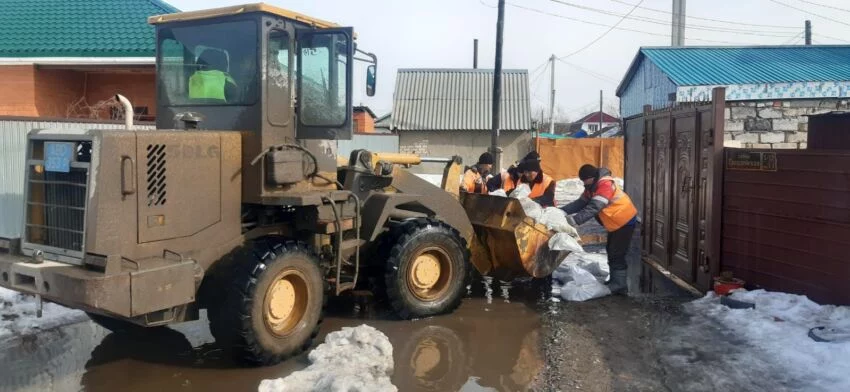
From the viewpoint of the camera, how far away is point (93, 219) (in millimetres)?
4527

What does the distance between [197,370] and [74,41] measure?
411 inches

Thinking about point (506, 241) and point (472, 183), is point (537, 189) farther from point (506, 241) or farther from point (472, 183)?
point (506, 241)

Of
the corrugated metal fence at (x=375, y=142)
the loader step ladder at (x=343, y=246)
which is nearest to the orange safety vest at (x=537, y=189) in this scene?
the loader step ladder at (x=343, y=246)

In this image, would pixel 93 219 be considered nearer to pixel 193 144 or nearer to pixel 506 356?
pixel 193 144

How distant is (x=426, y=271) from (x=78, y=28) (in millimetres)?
10773

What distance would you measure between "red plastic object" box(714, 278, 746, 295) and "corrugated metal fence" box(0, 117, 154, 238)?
22.9ft

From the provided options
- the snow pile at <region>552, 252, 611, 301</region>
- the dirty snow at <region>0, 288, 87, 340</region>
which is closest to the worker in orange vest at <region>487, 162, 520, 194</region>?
the snow pile at <region>552, 252, 611, 301</region>

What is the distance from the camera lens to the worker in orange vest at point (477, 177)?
9.86m

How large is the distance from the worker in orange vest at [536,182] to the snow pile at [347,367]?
13.9 feet

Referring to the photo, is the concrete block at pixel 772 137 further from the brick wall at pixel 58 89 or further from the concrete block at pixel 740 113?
the brick wall at pixel 58 89

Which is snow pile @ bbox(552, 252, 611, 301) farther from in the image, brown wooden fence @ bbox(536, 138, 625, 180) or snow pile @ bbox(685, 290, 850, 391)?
brown wooden fence @ bbox(536, 138, 625, 180)

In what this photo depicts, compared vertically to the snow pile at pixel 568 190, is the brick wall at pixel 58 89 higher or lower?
higher

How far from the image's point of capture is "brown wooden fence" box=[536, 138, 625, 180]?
27156 mm

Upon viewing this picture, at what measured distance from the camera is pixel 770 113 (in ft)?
43.9
